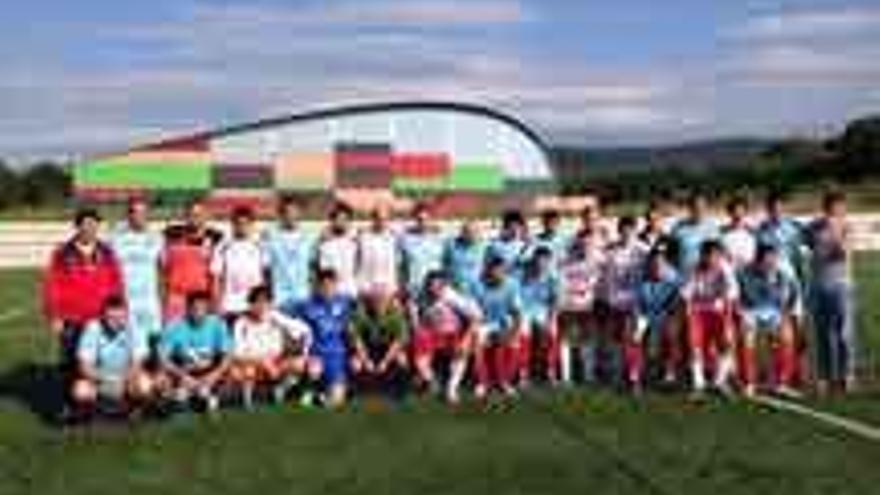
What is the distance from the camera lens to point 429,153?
73062 mm

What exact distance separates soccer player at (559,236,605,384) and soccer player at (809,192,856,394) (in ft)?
6.18

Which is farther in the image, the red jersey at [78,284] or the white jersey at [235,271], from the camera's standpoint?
the white jersey at [235,271]

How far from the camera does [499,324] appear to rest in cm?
1617

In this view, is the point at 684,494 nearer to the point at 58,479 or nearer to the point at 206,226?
the point at 58,479

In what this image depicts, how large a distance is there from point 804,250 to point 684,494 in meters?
5.66

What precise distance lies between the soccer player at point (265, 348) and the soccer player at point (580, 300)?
247 cm

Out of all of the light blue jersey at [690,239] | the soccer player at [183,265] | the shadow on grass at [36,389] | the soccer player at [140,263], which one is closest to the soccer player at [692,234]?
the light blue jersey at [690,239]

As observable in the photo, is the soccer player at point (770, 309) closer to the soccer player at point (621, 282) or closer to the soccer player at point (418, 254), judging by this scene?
the soccer player at point (621, 282)

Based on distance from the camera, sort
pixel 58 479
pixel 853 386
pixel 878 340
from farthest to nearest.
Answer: pixel 878 340
pixel 853 386
pixel 58 479

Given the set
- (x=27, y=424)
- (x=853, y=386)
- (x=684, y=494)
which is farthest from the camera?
(x=853, y=386)

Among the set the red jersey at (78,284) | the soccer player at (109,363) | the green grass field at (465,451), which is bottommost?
the green grass field at (465,451)

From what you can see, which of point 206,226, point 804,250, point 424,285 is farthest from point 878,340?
point 206,226

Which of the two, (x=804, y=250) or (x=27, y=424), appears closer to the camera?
(x=27, y=424)

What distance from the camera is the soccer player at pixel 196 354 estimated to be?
14938 mm
